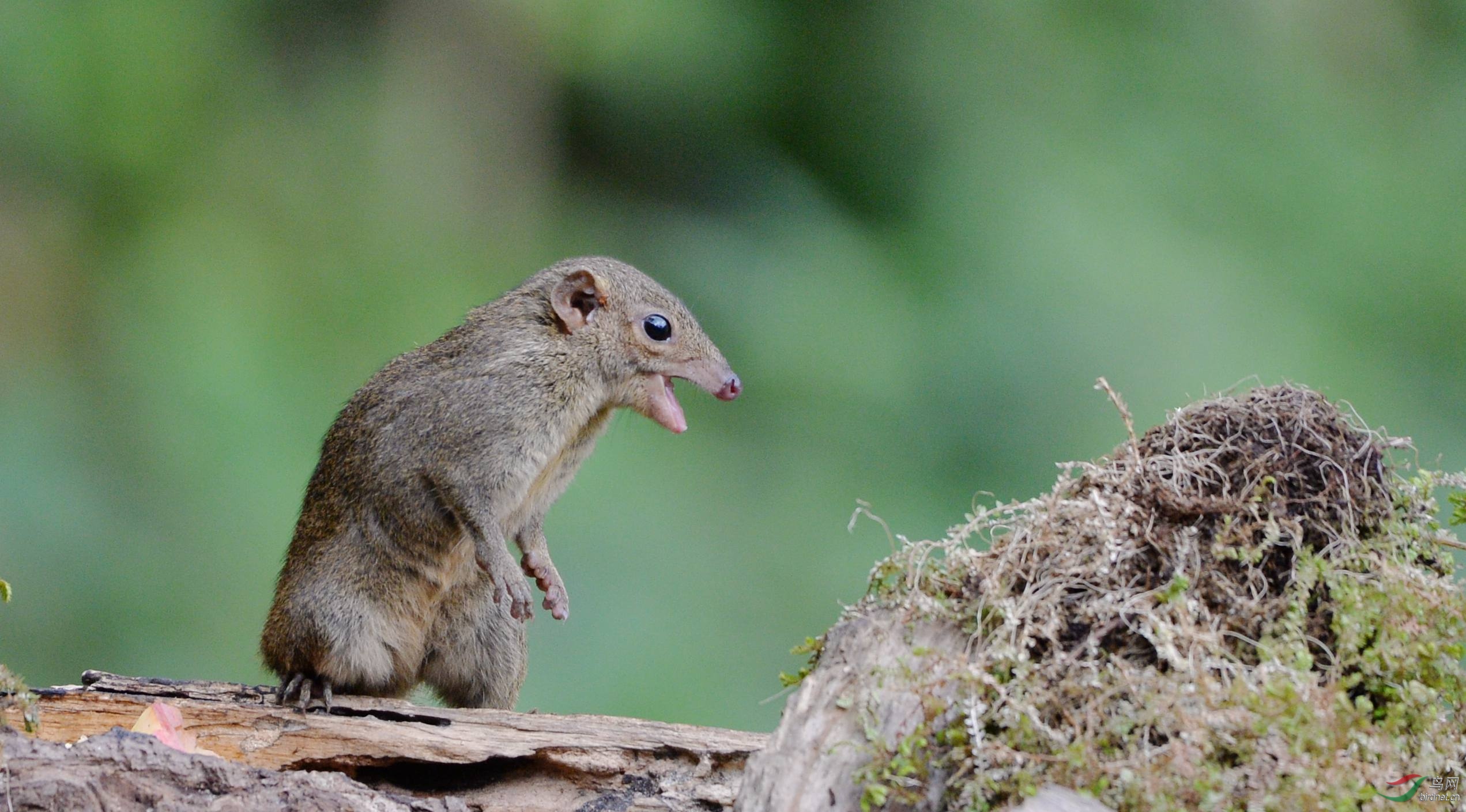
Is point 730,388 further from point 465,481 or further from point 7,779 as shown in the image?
point 7,779

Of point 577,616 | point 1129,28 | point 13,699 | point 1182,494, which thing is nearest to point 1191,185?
point 1129,28

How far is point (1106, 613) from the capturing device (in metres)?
3.05

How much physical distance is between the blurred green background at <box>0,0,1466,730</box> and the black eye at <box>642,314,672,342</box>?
2.55m

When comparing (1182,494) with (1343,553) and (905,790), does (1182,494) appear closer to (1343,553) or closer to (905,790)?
(1343,553)

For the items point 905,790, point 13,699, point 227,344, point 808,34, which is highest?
point 808,34

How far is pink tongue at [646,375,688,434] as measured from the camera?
4.90m

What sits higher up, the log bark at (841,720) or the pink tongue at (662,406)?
the pink tongue at (662,406)

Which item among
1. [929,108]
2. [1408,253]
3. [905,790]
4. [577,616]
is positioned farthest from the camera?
[929,108]

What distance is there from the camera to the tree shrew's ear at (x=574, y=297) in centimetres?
487

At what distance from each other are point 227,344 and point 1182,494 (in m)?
5.86

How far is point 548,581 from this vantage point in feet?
16.3

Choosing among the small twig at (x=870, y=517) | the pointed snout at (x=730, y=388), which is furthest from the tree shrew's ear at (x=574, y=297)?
the small twig at (x=870, y=517)

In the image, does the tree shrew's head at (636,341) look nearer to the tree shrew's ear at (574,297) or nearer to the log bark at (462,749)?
the tree shrew's ear at (574,297)

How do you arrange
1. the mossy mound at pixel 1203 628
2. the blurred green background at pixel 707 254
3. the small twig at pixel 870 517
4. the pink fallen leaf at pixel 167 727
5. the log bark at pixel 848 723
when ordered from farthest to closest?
the blurred green background at pixel 707 254 < the pink fallen leaf at pixel 167 727 < the small twig at pixel 870 517 < the log bark at pixel 848 723 < the mossy mound at pixel 1203 628
